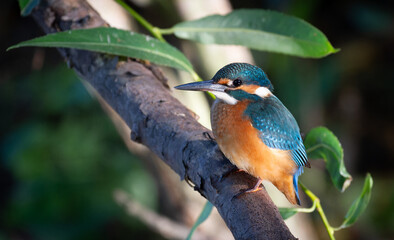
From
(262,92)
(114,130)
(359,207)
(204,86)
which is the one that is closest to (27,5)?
(204,86)

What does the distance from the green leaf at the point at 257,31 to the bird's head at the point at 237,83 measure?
0.17 meters

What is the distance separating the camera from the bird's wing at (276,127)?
4.15ft

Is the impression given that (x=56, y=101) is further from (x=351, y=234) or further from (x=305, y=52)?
(x=305, y=52)

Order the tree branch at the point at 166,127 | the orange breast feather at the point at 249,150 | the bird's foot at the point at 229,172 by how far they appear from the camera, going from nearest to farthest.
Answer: the tree branch at the point at 166,127
the bird's foot at the point at 229,172
the orange breast feather at the point at 249,150

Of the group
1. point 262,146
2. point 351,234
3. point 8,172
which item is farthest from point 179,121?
point 8,172

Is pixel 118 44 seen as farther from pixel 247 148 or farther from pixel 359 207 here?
pixel 359 207

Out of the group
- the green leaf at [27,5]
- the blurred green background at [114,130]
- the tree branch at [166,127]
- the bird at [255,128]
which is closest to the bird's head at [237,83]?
the bird at [255,128]

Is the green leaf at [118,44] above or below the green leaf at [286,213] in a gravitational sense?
above

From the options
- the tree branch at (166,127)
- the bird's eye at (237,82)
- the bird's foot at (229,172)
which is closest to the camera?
the tree branch at (166,127)

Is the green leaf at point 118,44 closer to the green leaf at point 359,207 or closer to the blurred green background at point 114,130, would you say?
the green leaf at point 359,207

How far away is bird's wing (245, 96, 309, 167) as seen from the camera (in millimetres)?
1266

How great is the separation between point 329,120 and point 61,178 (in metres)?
1.77

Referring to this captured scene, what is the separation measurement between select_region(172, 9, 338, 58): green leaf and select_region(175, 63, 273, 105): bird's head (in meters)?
0.17

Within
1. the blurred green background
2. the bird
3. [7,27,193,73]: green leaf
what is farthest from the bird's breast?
the blurred green background
